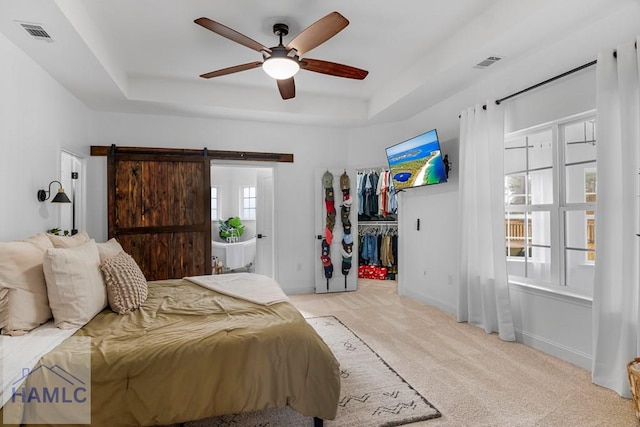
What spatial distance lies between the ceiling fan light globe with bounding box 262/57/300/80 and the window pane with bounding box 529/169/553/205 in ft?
8.38

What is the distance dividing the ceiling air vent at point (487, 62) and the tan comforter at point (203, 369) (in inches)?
109

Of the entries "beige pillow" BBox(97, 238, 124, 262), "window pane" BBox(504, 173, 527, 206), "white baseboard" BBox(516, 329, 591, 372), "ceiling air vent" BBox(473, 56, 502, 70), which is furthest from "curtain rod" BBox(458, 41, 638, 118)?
"beige pillow" BBox(97, 238, 124, 262)

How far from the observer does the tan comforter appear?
5.18 feet

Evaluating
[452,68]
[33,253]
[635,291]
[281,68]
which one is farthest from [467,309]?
[33,253]

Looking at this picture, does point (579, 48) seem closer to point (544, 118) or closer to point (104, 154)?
point (544, 118)

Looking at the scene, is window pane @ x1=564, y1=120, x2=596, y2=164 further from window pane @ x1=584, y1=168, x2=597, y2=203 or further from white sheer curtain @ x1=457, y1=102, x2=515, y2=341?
white sheer curtain @ x1=457, y1=102, x2=515, y2=341

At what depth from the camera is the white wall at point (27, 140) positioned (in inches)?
98.7

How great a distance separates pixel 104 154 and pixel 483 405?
476 cm

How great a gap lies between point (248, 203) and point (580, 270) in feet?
19.0

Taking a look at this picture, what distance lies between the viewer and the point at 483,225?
11.3ft

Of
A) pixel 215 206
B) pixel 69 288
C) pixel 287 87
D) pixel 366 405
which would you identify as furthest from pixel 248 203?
pixel 366 405

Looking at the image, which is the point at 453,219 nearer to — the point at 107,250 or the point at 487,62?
the point at 487,62

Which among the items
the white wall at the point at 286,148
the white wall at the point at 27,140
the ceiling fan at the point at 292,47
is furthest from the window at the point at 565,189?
the white wall at the point at 27,140

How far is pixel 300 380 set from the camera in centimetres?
179
